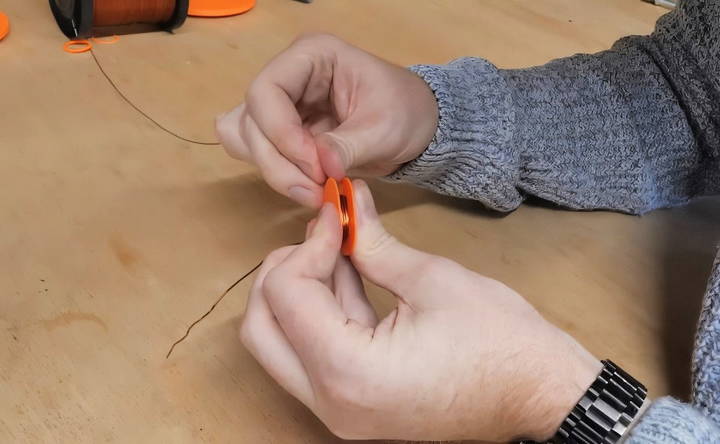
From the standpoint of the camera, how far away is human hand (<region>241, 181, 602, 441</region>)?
1.52 feet

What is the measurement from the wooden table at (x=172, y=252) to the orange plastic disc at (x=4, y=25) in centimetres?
1

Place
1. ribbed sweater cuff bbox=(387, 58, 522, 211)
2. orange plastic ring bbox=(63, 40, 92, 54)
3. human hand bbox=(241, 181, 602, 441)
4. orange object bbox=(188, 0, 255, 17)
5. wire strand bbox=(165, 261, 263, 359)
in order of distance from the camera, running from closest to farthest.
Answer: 1. human hand bbox=(241, 181, 602, 441)
2. wire strand bbox=(165, 261, 263, 359)
3. ribbed sweater cuff bbox=(387, 58, 522, 211)
4. orange plastic ring bbox=(63, 40, 92, 54)
5. orange object bbox=(188, 0, 255, 17)

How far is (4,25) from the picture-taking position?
100 cm

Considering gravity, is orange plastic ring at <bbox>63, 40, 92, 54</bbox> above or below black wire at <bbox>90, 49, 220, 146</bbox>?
below

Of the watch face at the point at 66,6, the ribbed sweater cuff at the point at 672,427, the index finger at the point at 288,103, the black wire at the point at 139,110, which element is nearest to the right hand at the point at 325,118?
the index finger at the point at 288,103

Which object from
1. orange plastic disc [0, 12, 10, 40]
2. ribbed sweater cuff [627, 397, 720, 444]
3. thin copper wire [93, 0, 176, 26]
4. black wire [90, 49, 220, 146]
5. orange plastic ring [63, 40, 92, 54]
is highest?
ribbed sweater cuff [627, 397, 720, 444]

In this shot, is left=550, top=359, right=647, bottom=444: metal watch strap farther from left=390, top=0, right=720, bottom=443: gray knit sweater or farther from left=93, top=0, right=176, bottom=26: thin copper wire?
left=93, top=0, right=176, bottom=26: thin copper wire

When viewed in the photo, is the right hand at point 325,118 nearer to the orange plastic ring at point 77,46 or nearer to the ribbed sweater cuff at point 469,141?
the ribbed sweater cuff at point 469,141

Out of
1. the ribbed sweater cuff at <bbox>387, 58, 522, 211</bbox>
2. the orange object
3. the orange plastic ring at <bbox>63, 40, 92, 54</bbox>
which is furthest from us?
the orange object

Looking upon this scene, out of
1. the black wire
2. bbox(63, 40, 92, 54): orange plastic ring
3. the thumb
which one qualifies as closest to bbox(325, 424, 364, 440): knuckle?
the thumb

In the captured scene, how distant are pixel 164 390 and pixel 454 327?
0.25m

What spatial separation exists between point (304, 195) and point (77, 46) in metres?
0.57

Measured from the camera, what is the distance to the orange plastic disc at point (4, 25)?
983mm

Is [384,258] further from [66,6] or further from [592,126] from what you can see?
[66,6]
